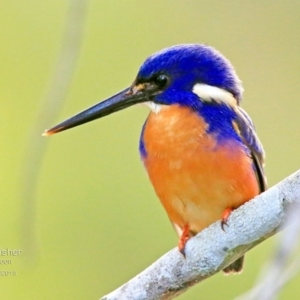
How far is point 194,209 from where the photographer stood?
121 inches

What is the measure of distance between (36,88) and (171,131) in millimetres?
2770

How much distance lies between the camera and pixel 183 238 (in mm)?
3070

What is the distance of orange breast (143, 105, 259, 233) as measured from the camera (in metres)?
2.95

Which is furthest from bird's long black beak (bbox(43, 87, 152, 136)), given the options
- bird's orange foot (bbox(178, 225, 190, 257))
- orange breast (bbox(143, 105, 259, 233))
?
bird's orange foot (bbox(178, 225, 190, 257))

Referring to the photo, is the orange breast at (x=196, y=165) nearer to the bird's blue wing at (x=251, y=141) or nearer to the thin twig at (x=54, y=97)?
the bird's blue wing at (x=251, y=141)

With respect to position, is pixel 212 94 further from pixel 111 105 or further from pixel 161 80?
pixel 111 105

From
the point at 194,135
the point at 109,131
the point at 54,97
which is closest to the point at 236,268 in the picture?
the point at 194,135

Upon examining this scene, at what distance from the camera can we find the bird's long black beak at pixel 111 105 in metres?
3.14

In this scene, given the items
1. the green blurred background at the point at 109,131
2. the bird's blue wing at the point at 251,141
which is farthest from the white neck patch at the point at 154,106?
the green blurred background at the point at 109,131

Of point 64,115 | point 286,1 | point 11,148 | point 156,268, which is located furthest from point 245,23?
point 156,268

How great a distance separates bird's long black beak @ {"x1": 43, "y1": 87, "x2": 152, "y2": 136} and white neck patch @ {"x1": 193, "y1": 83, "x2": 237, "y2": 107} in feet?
0.70

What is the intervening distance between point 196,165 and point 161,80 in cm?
42

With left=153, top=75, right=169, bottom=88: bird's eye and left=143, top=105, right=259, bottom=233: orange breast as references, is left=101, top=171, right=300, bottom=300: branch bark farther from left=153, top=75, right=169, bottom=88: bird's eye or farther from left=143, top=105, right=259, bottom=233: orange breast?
left=153, top=75, right=169, bottom=88: bird's eye

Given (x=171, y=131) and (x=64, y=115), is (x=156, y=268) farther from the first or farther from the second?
(x=64, y=115)
